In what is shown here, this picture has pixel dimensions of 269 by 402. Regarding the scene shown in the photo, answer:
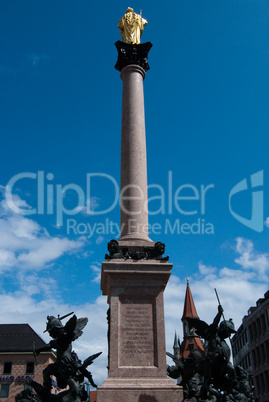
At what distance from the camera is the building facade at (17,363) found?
4238 centimetres

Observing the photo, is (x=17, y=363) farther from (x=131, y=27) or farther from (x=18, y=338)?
(x=131, y=27)

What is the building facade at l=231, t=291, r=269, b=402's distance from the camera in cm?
4860

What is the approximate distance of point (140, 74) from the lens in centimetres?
1538

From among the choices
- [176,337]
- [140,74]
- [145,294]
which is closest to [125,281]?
[145,294]

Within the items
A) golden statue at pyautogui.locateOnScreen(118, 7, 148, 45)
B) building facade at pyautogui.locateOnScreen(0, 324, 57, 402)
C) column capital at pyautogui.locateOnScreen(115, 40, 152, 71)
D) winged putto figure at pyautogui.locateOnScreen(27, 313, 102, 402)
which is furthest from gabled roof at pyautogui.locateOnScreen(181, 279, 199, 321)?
winged putto figure at pyautogui.locateOnScreen(27, 313, 102, 402)

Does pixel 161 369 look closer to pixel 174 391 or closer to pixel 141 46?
pixel 174 391

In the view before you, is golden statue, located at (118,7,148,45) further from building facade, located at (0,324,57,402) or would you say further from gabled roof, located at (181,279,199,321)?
gabled roof, located at (181,279,199,321)

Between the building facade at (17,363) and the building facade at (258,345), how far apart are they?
23595 millimetres

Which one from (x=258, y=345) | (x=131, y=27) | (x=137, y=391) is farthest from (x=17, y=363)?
(x=131, y=27)

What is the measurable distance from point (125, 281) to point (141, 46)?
9.73 metres

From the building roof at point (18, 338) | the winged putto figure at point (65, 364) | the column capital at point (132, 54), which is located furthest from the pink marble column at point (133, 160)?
the building roof at point (18, 338)

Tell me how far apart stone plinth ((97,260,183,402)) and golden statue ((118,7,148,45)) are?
32.5 ft

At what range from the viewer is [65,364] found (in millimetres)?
9977

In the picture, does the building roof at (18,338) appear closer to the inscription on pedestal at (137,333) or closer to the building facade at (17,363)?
the building facade at (17,363)
